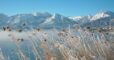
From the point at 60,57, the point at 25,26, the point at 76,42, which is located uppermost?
the point at 25,26

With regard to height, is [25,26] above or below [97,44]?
above

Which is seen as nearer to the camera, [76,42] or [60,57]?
[76,42]

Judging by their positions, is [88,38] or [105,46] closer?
[105,46]

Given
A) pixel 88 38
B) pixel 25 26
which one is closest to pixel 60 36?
pixel 88 38

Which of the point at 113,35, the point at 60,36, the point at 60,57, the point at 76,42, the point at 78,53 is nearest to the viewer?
the point at 78,53

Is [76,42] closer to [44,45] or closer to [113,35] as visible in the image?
[44,45]

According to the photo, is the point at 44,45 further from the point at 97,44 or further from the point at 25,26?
the point at 97,44

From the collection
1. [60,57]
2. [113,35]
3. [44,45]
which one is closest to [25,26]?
[44,45]

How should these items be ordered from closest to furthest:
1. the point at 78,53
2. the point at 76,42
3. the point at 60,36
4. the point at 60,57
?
the point at 78,53 → the point at 76,42 → the point at 60,57 → the point at 60,36

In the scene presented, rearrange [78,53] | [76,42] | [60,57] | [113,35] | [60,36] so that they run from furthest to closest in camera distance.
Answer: [113,35]
[60,36]
[60,57]
[76,42]
[78,53]
